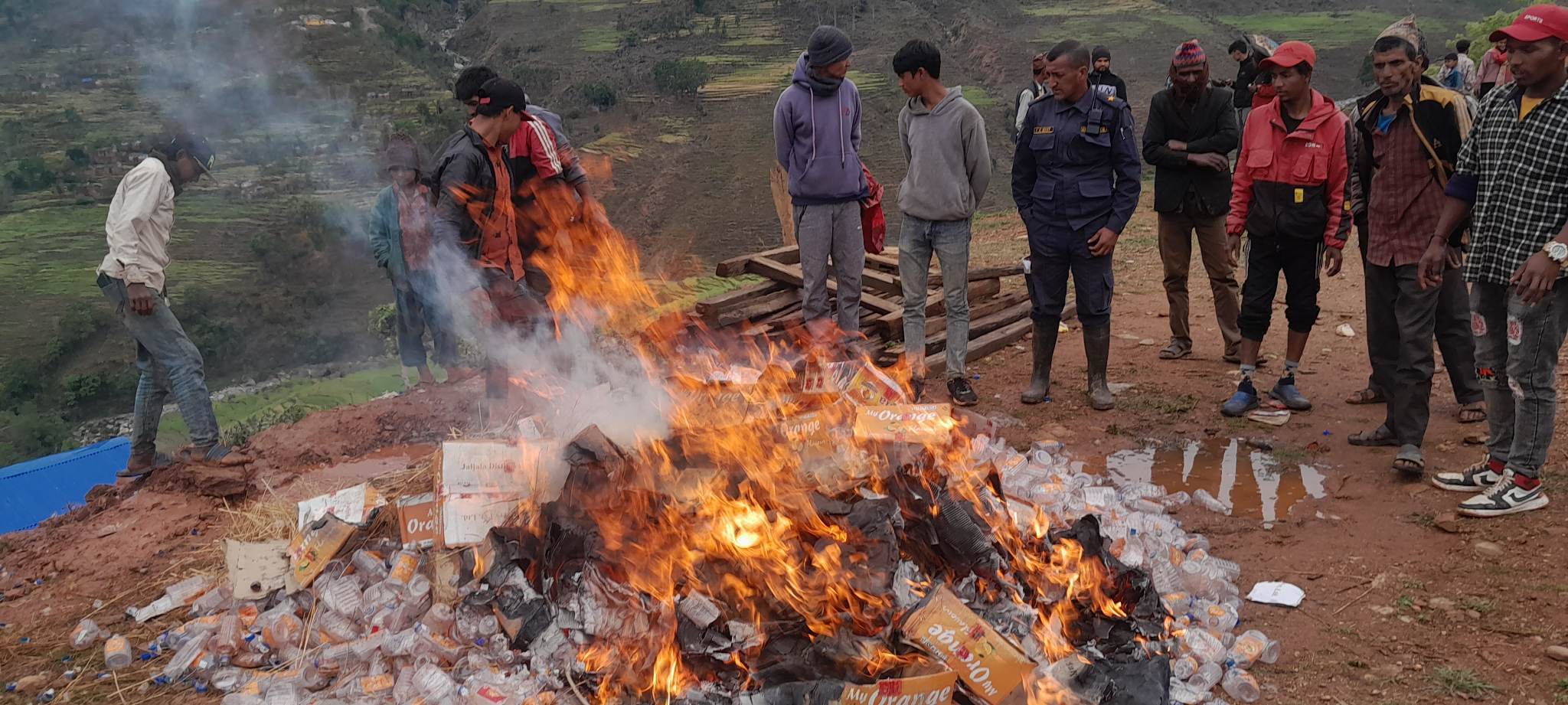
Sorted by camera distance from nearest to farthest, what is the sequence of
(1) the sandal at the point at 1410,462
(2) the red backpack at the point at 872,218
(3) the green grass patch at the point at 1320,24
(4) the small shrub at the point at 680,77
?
(1) the sandal at the point at 1410,462 → (2) the red backpack at the point at 872,218 → (4) the small shrub at the point at 680,77 → (3) the green grass patch at the point at 1320,24

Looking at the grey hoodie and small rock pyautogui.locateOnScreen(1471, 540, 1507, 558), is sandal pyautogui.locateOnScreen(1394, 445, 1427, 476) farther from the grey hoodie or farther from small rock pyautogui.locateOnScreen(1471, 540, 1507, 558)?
the grey hoodie

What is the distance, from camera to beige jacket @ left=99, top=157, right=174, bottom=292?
17.9ft

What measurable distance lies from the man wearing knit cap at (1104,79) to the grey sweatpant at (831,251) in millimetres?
1717

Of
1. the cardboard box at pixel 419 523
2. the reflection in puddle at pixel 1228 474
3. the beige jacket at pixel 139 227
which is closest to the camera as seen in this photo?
the cardboard box at pixel 419 523

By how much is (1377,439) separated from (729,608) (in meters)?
3.97

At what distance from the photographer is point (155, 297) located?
5625mm

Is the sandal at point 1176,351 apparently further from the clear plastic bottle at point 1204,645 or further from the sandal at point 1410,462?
the clear plastic bottle at point 1204,645

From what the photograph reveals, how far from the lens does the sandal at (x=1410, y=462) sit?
185 inches

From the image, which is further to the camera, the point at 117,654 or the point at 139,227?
the point at 139,227

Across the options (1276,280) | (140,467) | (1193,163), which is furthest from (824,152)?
(140,467)

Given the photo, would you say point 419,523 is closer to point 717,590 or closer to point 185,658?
point 185,658

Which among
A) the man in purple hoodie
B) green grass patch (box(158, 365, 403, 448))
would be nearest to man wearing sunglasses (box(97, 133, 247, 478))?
the man in purple hoodie

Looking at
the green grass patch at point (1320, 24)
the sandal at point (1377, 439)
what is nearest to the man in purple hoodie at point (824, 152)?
the sandal at point (1377, 439)

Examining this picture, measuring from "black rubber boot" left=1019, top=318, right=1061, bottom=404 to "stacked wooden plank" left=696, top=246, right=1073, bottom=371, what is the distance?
83 centimetres
